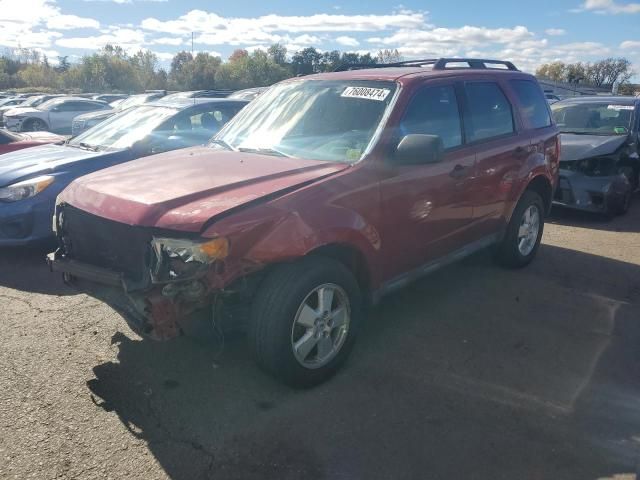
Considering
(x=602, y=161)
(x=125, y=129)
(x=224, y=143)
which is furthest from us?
(x=602, y=161)

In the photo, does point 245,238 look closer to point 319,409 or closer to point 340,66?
point 319,409

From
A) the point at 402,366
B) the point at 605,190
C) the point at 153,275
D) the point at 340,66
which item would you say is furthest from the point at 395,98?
the point at 605,190

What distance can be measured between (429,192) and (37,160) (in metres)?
4.40

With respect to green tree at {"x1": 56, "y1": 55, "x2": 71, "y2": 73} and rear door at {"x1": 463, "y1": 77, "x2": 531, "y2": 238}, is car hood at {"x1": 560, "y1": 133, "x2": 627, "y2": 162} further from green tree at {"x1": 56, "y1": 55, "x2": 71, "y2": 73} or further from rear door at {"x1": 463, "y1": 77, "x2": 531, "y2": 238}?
green tree at {"x1": 56, "y1": 55, "x2": 71, "y2": 73}

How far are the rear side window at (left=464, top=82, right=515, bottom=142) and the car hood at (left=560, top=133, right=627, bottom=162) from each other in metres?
3.18

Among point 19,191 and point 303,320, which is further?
point 19,191

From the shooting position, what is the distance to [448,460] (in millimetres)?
2713

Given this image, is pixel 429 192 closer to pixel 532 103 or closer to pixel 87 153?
pixel 532 103

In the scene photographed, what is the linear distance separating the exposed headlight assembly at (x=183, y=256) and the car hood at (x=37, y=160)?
345 cm

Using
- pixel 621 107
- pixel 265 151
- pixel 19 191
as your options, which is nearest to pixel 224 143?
pixel 265 151

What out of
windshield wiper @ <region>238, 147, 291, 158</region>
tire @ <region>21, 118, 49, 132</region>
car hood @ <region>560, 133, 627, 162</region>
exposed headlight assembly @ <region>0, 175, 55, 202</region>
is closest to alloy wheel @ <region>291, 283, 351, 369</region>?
windshield wiper @ <region>238, 147, 291, 158</region>

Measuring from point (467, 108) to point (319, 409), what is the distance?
2.76 metres

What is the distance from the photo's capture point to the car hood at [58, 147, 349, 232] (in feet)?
9.62

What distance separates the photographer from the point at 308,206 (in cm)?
312
